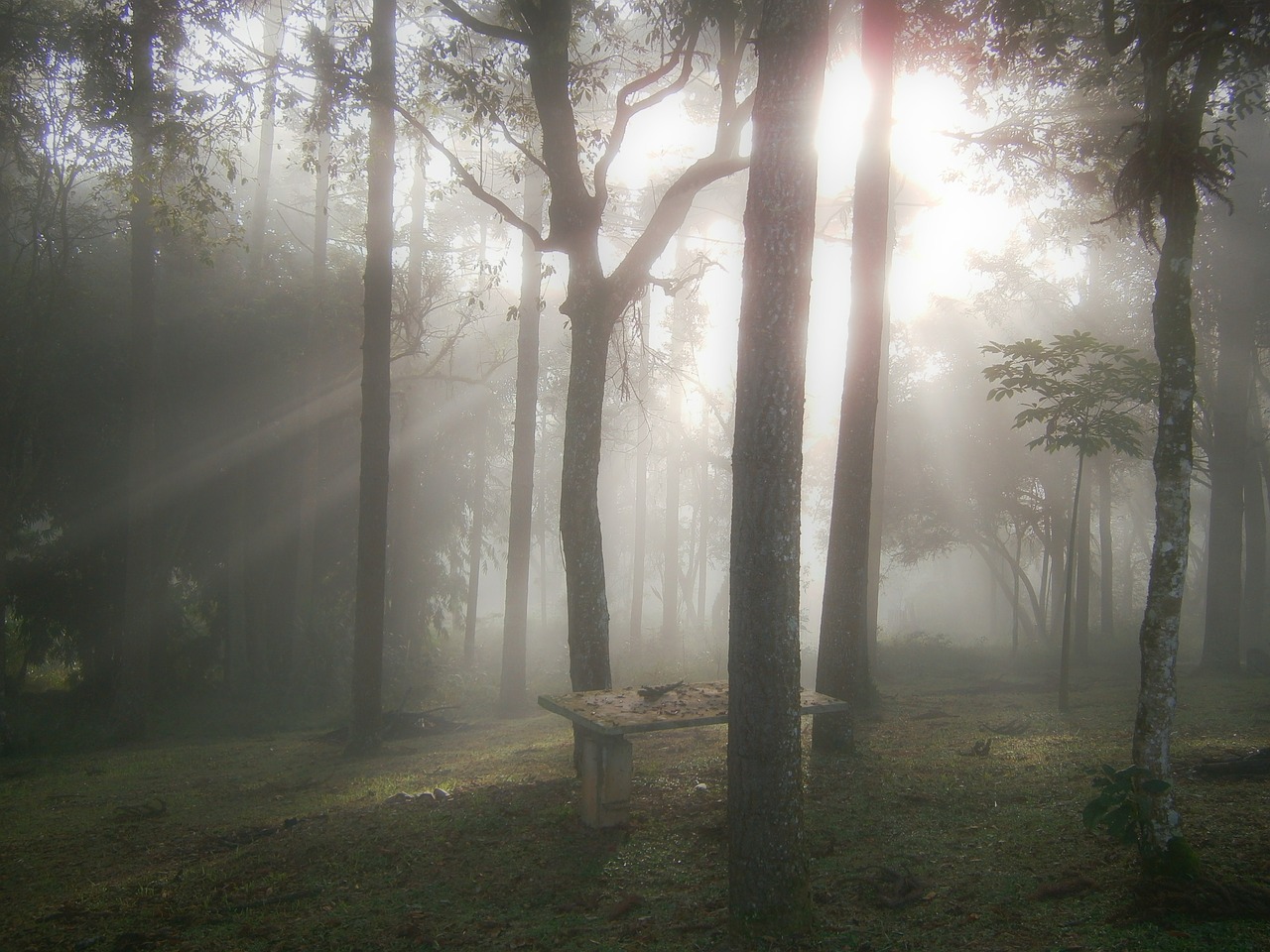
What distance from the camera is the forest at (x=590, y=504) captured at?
502cm

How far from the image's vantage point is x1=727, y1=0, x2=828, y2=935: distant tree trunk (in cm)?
469

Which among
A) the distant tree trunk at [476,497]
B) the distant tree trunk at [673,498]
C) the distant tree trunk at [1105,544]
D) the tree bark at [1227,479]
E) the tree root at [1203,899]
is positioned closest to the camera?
the tree root at [1203,899]

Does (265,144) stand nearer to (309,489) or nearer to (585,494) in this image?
(309,489)

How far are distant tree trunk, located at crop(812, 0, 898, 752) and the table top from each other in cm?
147

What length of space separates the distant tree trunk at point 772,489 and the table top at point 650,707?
1.60 m

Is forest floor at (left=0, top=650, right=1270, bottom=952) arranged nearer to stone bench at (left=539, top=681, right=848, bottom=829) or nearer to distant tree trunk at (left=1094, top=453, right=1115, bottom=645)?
stone bench at (left=539, top=681, right=848, bottom=829)

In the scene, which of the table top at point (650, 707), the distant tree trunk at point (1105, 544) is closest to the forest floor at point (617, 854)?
the table top at point (650, 707)

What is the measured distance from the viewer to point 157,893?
6398mm

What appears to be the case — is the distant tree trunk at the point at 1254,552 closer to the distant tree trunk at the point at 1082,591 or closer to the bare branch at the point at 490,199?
the distant tree trunk at the point at 1082,591

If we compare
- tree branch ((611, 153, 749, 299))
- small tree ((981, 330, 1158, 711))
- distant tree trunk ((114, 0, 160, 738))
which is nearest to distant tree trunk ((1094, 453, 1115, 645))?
small tree ((981, 330, 1158, 711))

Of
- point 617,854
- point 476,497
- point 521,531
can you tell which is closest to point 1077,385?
point 617,854

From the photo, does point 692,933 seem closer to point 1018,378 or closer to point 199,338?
point 1018,378

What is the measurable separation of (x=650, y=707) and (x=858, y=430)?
4274 millimetres

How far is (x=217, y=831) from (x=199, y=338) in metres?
11.5
